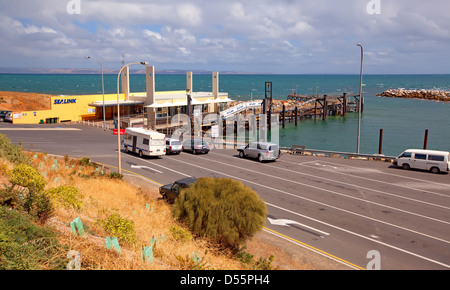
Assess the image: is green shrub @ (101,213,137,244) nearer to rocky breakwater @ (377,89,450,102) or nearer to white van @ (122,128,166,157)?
white van @ (122,128,166,157)

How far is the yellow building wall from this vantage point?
50.8 meters

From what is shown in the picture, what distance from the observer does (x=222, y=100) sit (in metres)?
58.9

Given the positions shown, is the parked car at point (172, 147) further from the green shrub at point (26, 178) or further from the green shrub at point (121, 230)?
the green shrub at point (121, 230)

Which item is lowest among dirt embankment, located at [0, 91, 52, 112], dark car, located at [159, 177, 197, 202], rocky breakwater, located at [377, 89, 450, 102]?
dark car, located at [159, 177, 197, 202]

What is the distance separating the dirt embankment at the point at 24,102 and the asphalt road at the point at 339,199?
44543 mm

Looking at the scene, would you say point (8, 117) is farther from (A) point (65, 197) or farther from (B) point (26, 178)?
(A) point (65, 197)

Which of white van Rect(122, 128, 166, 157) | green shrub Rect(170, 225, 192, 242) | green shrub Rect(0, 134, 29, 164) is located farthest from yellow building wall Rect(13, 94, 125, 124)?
green shrub Rect(170, 225, 192, 242)

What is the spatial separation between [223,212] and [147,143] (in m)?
19.1

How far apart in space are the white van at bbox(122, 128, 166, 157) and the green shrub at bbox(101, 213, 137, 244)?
19750 mm

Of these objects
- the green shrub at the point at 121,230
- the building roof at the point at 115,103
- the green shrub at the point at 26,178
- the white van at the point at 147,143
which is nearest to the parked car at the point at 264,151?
the white van at the point at 147,143

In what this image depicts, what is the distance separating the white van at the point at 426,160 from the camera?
25.8 m

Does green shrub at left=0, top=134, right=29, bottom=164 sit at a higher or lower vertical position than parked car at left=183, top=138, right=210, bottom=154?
higher

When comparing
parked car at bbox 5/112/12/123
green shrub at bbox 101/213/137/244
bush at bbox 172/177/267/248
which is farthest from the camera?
parked car at bbox 5/112/12/123

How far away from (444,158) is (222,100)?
37.7 m
